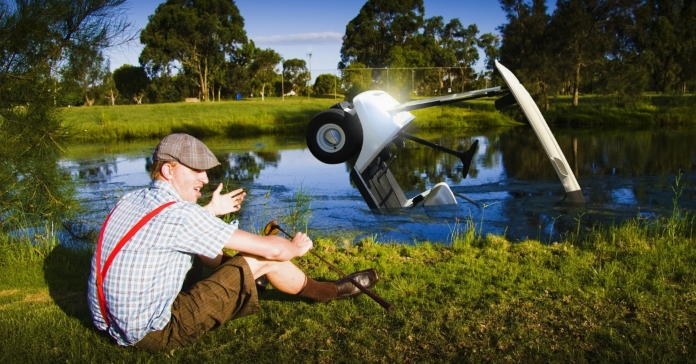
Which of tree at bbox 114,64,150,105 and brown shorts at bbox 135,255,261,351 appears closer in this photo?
brown shorts at bbox 135,255,261,351

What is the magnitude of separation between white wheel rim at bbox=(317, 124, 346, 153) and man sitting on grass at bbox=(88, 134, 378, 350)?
13.6 ft

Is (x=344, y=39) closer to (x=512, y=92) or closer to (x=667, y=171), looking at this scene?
(x=667, y=171)

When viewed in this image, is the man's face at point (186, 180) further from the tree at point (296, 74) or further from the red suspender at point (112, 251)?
the tree at point (296, 74)

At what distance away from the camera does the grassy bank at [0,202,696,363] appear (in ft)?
12.5

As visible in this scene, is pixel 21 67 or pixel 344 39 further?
pixel 344 39

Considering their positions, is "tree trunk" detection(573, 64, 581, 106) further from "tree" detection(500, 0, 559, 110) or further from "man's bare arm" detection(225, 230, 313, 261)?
"man's bare arm" detection(225, 230, 313, 261)

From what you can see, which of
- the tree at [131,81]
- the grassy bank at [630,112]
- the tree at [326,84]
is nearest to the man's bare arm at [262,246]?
the grassy bank at [630,112]

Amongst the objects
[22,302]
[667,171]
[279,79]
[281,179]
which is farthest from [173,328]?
[279,79]

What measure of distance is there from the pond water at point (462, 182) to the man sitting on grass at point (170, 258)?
4391 mm

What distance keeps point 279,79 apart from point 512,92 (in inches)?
2223

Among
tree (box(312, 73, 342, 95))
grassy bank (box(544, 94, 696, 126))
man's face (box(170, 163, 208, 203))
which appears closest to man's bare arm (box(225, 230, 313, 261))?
man's face (box(170, 163, 208, 203))

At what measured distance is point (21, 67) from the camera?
695cm

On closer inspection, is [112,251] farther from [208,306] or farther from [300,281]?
[300,281]

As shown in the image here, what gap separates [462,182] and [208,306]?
36.2 feet
